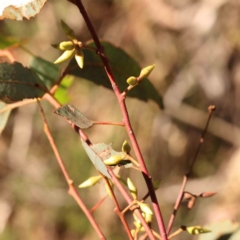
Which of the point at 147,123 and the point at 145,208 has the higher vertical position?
the point at 147,123

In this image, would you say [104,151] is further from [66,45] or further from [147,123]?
[147,123]

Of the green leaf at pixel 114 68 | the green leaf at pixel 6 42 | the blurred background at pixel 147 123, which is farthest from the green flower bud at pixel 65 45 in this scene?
the blurred background at pixel 147 123

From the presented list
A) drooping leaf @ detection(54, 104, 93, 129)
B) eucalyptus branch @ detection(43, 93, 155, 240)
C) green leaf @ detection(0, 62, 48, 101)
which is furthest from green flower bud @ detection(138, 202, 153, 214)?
green leaf @ detection(0, 62, 48, 101)

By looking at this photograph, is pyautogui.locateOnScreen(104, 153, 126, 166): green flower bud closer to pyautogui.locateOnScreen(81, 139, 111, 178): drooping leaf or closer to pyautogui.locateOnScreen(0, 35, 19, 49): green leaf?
pyautogui.locateOnScreen(81, 139, 111, 178): drooping leaf

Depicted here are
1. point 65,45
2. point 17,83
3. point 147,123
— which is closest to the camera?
point 65,45

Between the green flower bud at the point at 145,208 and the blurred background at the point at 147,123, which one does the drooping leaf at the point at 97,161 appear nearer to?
the green flower bud at the point at 145,208

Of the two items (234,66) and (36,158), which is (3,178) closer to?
(36,158)

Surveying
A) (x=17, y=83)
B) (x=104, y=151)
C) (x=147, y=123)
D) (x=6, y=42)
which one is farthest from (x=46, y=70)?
(x=147, y=123)
